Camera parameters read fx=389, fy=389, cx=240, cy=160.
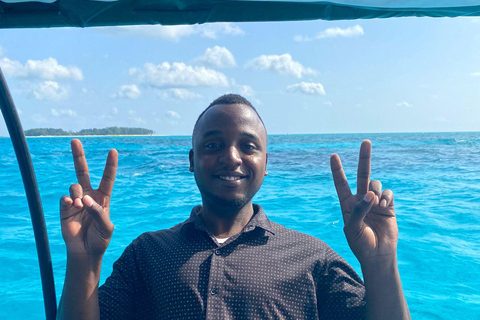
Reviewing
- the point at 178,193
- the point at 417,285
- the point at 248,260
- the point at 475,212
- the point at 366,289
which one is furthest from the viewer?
the point at 178,193

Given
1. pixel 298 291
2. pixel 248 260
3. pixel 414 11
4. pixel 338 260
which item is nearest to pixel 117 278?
pixel 248 260

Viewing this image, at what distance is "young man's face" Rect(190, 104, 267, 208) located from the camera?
1.77m

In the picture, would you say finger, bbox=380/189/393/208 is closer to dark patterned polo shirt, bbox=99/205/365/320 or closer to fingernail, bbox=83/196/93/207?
dark patterned polo shirt, bbox=99/205/365/320

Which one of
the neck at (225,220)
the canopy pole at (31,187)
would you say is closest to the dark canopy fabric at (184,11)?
the canopy pole at (31,187)

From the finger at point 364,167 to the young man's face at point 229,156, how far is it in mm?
A: 469

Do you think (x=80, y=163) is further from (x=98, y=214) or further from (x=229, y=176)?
(x=229, y=176)

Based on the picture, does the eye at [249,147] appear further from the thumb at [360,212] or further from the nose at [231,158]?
the thumb at [360,212]

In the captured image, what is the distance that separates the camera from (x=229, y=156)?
1.76 m

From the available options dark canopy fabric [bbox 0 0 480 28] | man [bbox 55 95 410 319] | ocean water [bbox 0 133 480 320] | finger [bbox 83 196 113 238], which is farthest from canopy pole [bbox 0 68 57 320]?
ocean water [bbox 0 133 480 320]

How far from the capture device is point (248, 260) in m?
1.70

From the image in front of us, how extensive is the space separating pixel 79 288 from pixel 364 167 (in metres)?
1.24

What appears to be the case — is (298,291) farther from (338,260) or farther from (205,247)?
(205,247)

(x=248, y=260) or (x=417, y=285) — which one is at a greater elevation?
(x=248, y=260)

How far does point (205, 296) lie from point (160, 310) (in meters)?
0.21
